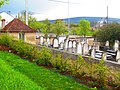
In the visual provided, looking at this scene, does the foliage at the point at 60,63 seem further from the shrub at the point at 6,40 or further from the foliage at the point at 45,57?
the shrub at the point at 6,40

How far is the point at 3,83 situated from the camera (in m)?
8.92

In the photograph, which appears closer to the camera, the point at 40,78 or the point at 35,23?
the point at 40,78

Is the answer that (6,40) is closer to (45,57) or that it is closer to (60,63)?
(45,57)

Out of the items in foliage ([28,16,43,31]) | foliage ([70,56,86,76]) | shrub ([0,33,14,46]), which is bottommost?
foliage ([70,56,86,76])


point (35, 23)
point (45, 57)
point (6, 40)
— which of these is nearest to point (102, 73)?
point (45, 57)

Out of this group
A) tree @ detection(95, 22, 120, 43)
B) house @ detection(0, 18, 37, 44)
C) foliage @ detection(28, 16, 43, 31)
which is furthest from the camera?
foliage @ detection(28, 16, 43, 31)

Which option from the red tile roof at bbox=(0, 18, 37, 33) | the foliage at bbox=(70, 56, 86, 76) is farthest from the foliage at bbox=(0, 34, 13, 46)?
the foliage at bbox=(70, 56, 86, 76)

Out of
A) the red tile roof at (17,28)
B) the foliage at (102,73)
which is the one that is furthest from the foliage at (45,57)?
the red tile roof at (17,28)

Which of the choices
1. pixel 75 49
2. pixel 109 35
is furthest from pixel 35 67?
pixel 109 35

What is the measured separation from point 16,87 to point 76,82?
2788 mm

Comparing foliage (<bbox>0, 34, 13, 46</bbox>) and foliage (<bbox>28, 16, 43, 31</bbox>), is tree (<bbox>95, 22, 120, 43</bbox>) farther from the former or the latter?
foliage (<bbox>28, 16, 43, 31</bbox>)

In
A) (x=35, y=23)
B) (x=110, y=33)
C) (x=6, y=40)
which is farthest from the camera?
(x=35, y=23)

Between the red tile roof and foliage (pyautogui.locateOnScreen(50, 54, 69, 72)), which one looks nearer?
foliage (pyautogui.locateOnScreen(50, 54, 69, 72))

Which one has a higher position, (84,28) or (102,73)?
(84,28)
